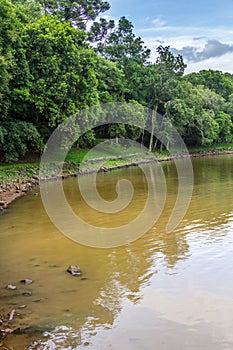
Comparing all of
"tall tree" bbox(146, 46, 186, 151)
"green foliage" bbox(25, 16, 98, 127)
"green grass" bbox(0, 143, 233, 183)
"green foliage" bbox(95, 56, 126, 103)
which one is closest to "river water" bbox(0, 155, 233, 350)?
"green grass" bbox(0, 143, 233, 183)

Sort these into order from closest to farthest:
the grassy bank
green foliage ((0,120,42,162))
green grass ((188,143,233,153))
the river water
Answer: the river water < the grassy bank < green foliage ((0,120,42,162)) < green grass ((188,143,233,153))

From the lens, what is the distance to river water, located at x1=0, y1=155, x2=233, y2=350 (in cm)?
643

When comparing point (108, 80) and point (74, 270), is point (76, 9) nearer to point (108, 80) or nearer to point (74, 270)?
point (108, 80)

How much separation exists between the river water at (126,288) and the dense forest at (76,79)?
12920 mm

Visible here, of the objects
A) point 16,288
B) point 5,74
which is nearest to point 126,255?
point 16,288

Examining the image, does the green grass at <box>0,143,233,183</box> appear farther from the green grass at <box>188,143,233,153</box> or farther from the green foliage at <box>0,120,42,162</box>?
the green foliage at <box>0,120,42,162</box>

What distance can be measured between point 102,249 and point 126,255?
36.8 inches

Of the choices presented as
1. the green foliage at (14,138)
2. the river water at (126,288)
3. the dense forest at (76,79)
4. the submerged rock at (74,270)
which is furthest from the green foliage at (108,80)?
the submerged rock at (74,270)

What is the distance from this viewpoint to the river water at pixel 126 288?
6.43m

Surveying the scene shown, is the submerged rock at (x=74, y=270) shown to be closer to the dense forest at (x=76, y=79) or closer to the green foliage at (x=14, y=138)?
the dense forest at (x=76, y=79)

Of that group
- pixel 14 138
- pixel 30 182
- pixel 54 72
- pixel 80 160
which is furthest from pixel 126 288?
pixel 80 160

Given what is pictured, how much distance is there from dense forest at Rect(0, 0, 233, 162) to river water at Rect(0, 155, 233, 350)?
12920 millimetres

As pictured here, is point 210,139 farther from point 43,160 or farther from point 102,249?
point 102,249

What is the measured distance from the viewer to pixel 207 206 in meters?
16.9
